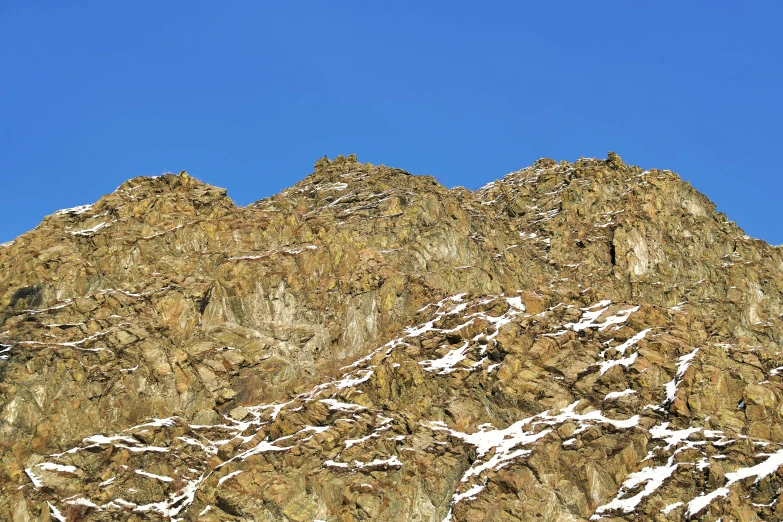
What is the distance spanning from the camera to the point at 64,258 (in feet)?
204

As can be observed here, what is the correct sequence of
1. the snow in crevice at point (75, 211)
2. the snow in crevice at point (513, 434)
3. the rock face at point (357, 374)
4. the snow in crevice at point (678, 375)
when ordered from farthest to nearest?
the snow in crevice at point (75, 211) → the snow in crevice at point (678, 375) → the snow in crevice at point (513, 434) → the rock face at point (357, 374)

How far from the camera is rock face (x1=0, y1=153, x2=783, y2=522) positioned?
153 ft

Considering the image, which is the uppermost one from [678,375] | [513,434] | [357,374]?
[678,375]

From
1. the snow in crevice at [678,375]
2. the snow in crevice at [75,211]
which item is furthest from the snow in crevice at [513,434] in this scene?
the snow in crevice at [75,211]

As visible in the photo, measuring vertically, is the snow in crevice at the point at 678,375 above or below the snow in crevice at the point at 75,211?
below

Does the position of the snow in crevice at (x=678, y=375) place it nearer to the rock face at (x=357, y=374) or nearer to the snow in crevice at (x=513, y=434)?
the rock face at (x=357, y=374)

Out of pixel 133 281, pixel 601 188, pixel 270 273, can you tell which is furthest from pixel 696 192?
pixel 133 281

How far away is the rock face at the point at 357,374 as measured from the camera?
153ft

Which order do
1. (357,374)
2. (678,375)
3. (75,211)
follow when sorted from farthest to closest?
(75,211), (357,374), (678,375)

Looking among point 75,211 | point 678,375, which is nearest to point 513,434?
point 678,375

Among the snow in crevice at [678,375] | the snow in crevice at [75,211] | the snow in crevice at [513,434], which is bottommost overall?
the snow in crevice at [513,434]

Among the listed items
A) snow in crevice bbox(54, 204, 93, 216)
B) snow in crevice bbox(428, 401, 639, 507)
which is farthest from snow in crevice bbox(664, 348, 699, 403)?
snow in crevice bbox(54, 204, 93, 216)

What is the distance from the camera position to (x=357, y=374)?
56188 mm

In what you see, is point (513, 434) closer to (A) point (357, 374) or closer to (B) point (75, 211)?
(A) point (357, 374)
